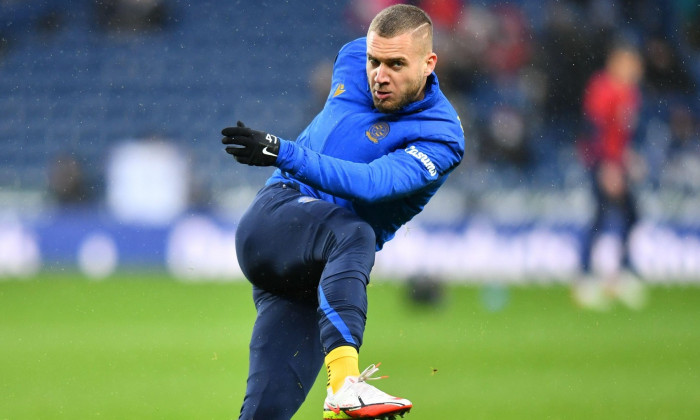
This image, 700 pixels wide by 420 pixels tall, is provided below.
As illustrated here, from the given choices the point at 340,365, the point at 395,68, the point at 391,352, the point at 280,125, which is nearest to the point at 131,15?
the point at 280,125

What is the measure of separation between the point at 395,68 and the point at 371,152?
0.35m

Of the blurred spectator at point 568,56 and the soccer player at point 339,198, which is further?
the blurred spectator at point 568,56

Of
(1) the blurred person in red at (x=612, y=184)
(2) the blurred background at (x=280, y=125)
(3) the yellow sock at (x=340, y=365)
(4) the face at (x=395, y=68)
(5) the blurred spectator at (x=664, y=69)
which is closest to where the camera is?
(3) the yellow sock at (x=340, y=365)

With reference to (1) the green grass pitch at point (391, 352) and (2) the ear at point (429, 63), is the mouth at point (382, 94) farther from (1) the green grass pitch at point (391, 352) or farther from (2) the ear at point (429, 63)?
(1) the green grass pitch at point (391, 352)

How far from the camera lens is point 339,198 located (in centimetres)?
475

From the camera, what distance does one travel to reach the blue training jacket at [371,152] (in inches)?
171

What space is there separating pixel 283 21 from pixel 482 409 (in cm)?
1197

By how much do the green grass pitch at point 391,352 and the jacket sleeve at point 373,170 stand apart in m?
2.76

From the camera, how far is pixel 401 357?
372 inches

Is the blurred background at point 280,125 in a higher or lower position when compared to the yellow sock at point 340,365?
higher

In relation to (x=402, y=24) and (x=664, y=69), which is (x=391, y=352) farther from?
(x=664, y=69)

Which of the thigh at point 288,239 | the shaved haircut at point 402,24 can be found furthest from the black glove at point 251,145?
the shaved haircut at point 402,24

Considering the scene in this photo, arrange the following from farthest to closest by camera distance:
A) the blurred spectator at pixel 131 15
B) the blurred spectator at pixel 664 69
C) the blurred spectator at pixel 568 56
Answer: the blurred spectator at pixel 131 15 → the blurred spectator at pixel 664 69 → the blurred spectator at pixel 568 56

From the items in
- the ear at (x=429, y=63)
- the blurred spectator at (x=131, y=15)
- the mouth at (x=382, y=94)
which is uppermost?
the blurred spectator at (x=131, y=15)
